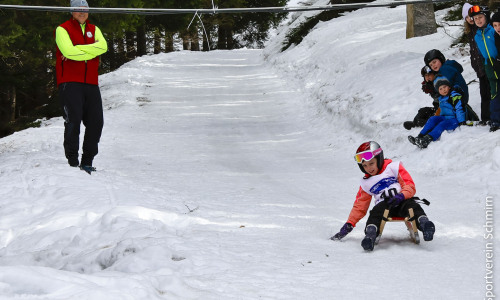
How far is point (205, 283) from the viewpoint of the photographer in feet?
13.0

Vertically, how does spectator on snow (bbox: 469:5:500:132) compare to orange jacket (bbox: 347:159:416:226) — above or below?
above

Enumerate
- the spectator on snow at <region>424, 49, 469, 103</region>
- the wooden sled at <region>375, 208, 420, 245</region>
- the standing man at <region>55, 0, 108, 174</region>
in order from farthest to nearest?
the spectator on snow at <region>424, 49, 469, 103</region>, the standing man at <region>55, 0, 108, 174</region>, the wooden sled at <region>375, 208, 420, 245</region>

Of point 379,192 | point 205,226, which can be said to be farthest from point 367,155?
point 205,226

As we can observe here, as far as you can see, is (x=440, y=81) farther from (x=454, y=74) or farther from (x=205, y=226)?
(x=205, y=226)

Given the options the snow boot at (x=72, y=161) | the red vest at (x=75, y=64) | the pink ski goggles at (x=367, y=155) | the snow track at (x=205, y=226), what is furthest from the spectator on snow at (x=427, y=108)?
the snow boot at (x=72, y=161)

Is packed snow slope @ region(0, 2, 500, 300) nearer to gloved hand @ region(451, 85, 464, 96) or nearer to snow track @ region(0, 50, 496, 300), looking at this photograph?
snow track @ region(0, 50, 496, 300)

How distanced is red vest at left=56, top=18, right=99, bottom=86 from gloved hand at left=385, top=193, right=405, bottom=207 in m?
4.42

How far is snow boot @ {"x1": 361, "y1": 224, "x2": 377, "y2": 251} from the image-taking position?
4.80 meters

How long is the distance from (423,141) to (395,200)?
147 inches

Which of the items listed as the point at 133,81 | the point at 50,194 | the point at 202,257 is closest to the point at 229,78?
the point at 133,81

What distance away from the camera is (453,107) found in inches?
342

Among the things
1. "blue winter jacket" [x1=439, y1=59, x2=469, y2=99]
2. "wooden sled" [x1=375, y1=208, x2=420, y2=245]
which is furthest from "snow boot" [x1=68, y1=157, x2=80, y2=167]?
"blue winter jacket" [x1=439, y1=59, x2=469, y2=99]

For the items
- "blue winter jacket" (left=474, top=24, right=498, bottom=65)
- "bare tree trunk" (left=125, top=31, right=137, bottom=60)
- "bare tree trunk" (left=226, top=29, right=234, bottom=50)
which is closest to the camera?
"blue winter jacket" (left=474, top=24, right=498, bottom=65)

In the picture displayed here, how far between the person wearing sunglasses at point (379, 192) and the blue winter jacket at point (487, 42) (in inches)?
143
